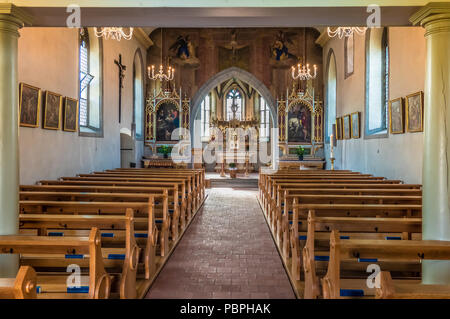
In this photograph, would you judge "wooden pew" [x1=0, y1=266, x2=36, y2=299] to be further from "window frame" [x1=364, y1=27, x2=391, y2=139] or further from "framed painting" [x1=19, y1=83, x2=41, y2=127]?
"window frame" [x1=364, y1=27, x2=391, y2=139]

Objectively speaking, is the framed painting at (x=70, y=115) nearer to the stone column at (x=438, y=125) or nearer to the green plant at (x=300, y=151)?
the stone column at (x=438, y=125)

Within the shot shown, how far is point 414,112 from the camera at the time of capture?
8109mm

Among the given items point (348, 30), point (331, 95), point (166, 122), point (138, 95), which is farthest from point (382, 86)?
point (138, 95)

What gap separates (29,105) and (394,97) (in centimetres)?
960

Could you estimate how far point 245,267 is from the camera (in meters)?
4.56

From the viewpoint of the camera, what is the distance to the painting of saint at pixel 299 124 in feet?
57.4

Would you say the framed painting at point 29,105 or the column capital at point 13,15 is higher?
the column capital at point 13,15

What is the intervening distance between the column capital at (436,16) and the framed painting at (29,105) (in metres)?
7.46

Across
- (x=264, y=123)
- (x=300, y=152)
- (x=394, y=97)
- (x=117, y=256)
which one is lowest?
(x=117, y=256)

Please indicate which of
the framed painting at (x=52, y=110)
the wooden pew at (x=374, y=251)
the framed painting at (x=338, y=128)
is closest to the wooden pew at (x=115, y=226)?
the wooden pew at (x=374, y=251)

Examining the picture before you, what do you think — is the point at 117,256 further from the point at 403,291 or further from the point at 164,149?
the point at 164,149

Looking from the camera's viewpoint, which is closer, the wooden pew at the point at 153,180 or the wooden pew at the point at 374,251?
the wooden pew at the point at 374,251

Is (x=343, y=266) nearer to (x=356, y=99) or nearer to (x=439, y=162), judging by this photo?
(x=439, y=162)
